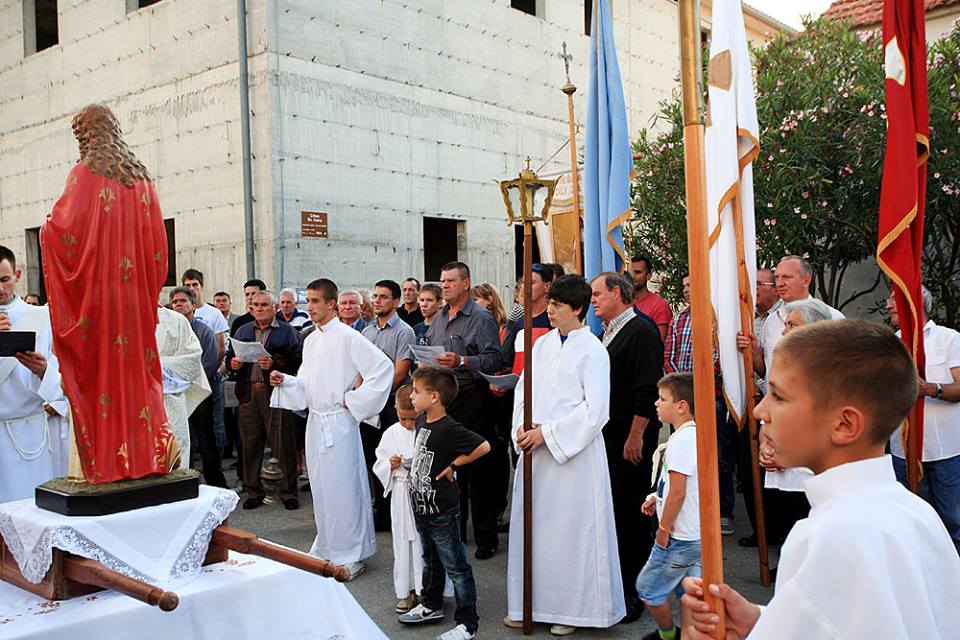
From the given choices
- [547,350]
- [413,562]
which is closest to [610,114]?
[547,350]

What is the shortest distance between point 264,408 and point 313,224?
17.0ft

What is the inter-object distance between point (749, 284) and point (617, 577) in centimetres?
191

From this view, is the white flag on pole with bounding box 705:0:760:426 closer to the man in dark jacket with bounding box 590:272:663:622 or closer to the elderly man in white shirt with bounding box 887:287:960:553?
the man in dark jacket with bounding box 590:272:663:622

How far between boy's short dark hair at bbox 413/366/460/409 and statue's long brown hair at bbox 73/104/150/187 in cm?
194

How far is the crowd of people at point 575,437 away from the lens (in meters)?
1.57

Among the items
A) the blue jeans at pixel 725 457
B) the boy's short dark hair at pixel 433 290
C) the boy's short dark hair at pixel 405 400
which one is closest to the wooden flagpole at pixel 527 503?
the boy's short dark hair at pixel 405 400

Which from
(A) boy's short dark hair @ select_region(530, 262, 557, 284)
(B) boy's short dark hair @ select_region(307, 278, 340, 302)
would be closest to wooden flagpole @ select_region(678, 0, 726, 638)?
(B) boy's short dark hair @ select_region(307, 278, 340, 302)

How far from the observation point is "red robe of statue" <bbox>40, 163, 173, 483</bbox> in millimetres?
3217

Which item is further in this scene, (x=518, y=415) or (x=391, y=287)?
(x=391, y=287)

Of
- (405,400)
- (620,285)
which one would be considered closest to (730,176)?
(620,285)

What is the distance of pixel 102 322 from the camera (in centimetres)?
325

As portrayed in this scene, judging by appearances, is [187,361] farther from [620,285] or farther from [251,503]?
[620,285]

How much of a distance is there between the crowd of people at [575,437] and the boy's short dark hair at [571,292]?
11 mm

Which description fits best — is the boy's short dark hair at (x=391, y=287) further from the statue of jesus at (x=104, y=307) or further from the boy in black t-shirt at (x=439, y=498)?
the statue of jesus at (x=104, y=307)
